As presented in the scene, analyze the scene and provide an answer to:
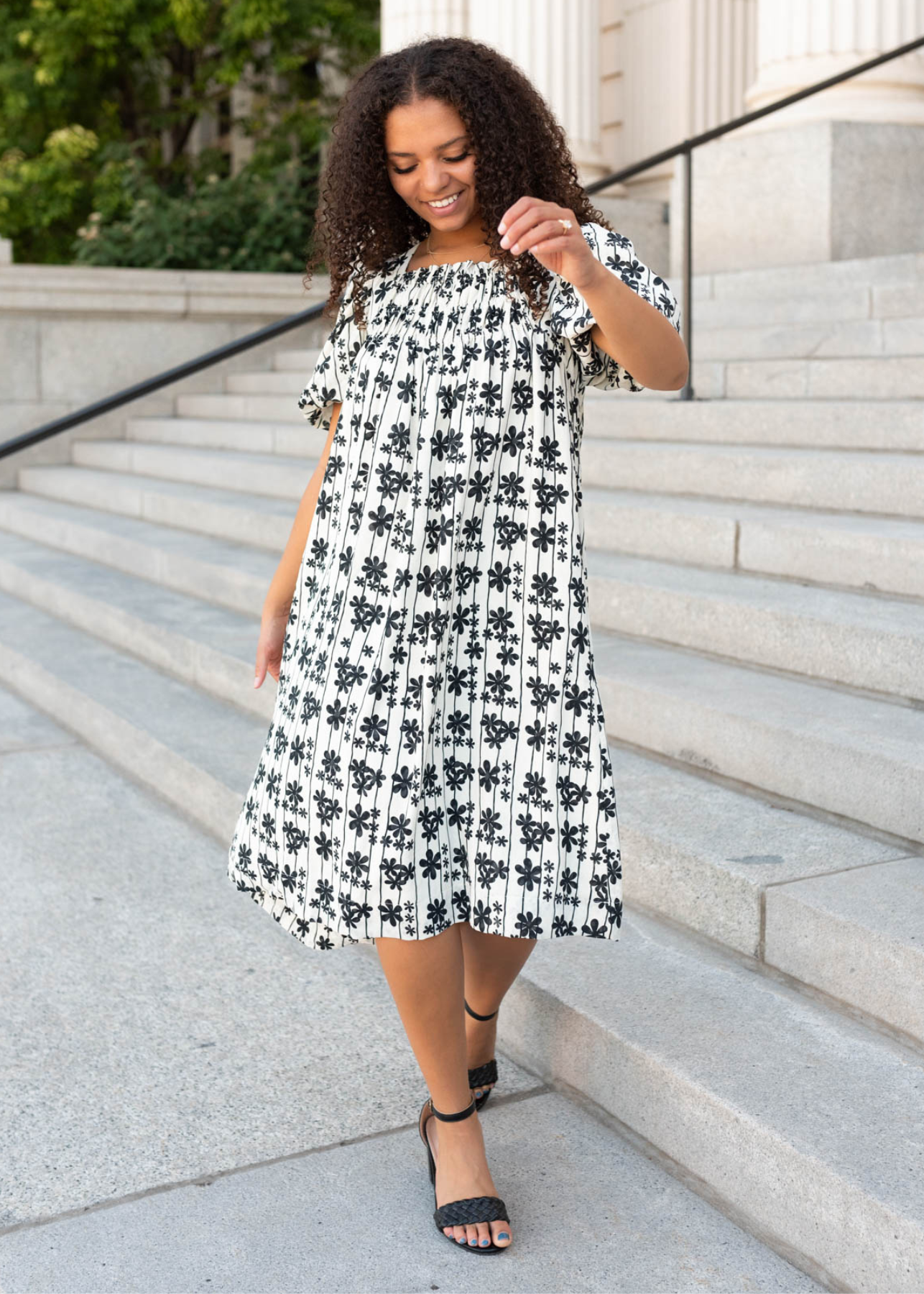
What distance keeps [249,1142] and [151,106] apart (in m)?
16.1

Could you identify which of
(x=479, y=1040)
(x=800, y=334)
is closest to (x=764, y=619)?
(x=479, y=1040)

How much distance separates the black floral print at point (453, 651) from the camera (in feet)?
7.14

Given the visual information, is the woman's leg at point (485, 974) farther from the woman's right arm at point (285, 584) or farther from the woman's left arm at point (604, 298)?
the woman's left arm at point (604, 298)

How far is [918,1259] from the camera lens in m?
2.04

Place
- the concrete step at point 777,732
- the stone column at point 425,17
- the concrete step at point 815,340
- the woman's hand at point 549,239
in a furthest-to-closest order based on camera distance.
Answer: the stone column at point 425,17 < the concrete step at point 815,340 < the concrete step at point 777,732 < the woman's hand at point 549,239

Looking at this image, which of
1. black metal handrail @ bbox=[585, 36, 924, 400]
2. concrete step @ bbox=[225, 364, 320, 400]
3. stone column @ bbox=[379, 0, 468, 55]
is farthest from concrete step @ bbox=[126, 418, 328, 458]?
stone column @ bbox=[379, 0, 468, 55]

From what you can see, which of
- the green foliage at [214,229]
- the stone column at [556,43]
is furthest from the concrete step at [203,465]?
the stone column at [556,43]

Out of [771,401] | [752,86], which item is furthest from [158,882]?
[752,86]

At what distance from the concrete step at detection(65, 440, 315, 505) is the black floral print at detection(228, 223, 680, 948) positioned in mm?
Result: 4709

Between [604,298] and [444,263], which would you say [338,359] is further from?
[604,298]

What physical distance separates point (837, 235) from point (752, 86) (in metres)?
1.32

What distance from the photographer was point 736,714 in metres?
3.51

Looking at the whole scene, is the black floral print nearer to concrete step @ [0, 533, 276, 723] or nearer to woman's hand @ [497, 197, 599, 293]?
woman's hand @ [497, 197, 599, 293]

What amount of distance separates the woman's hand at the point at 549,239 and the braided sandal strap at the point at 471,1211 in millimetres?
1442
